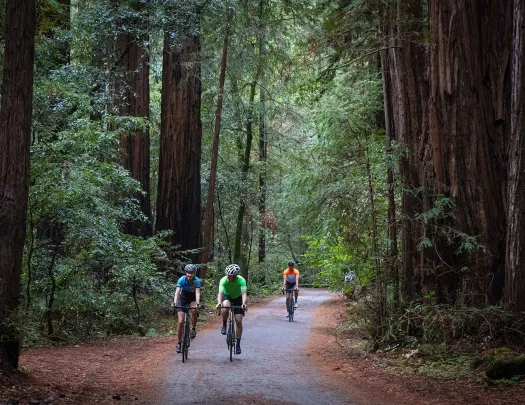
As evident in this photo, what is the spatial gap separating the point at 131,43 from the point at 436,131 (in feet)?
32.7

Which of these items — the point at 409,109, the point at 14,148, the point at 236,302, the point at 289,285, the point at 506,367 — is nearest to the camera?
the point at 14,148

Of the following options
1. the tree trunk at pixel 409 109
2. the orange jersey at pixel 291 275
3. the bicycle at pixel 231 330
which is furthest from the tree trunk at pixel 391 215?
the orange jersey at pixel 291 275

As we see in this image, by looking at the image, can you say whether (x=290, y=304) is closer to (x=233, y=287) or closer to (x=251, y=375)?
(x=233, y=287)

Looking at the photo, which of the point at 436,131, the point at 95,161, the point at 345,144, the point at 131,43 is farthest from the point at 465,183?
the point at 131,43

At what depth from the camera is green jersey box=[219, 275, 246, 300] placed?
12859 mm

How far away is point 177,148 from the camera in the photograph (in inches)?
818

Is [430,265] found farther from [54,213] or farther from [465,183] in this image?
[54,213]

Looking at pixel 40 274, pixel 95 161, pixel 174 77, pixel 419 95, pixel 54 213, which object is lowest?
pixel 40 274

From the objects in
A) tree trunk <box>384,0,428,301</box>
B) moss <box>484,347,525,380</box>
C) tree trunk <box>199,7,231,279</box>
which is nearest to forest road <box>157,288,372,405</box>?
moss <box>484,347,525,380</box>

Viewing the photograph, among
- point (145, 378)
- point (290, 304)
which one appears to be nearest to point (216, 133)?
point (290, 304)

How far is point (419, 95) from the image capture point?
45.3 ft

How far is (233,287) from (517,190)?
557 centimetres

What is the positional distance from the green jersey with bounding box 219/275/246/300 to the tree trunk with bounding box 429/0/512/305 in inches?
157

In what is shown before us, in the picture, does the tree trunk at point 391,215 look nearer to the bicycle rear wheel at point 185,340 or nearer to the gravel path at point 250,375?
the gravel path at point 250,375
